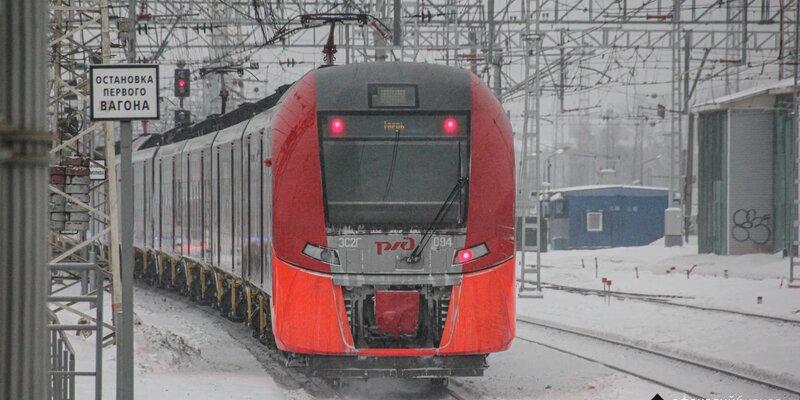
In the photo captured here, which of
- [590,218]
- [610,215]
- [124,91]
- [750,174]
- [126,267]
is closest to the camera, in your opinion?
[126,267]

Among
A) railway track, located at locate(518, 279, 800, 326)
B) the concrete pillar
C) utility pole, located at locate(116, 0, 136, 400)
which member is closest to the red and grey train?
utility pole, located at locate(116, 0, 136, 400)

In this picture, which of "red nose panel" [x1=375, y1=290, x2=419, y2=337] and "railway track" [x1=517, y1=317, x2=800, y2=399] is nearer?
"red nose panel" [x1=375, y1=290, x2=419, y2=337]

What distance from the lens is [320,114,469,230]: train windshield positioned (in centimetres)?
1078

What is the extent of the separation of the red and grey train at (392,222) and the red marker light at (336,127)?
0.04ft

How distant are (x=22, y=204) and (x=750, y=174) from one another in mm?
34758

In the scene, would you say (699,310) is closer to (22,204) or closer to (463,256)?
(463,256)

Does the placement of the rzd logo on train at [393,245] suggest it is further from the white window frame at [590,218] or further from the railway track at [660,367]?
the white window frame at [590,218]

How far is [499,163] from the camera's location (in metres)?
11.0

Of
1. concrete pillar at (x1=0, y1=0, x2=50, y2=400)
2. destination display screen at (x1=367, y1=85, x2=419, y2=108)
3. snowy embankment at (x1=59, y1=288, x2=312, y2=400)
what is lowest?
snowy embankment at (x1=59, y1=288, x2=312, y2=400)

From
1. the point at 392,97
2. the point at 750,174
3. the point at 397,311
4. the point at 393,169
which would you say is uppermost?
the point at 392,97

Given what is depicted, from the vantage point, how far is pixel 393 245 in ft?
35.1

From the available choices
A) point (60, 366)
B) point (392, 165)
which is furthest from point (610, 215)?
point (60, 366)

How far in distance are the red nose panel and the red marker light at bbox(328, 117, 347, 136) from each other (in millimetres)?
1481

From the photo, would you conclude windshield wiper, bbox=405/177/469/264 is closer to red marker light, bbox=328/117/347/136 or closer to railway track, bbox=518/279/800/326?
red marker light, bbox=328/117/347/136
